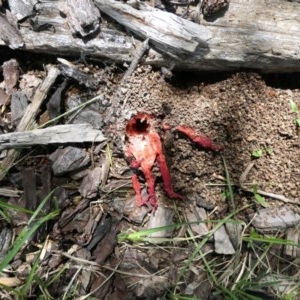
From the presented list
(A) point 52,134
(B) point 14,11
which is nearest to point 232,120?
(A) point 52,134

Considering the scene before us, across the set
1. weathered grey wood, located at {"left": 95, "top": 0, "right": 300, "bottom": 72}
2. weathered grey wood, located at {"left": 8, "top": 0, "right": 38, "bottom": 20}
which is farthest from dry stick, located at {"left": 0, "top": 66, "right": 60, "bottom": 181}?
weathered grey wood, located at {"left": 95, "top": 0, "right": 300, "bottom": 72}

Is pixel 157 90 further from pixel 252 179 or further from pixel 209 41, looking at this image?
pixel 252 179

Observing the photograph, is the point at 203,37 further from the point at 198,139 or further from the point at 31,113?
the point at 31,113

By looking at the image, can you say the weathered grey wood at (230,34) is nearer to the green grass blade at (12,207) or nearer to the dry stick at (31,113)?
the dry stick at (31,113)

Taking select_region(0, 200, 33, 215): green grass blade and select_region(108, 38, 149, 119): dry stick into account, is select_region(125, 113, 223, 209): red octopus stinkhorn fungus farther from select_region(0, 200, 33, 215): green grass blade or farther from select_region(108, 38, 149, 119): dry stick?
select_region(0, 200, 33, 215): green grass blade

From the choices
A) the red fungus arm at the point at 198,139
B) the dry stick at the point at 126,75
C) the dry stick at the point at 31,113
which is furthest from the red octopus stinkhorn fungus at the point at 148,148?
the dry stick at the point at 31,113

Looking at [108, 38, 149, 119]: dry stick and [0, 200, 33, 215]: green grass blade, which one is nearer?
[0, 200, 33, 215]: green grass blade
